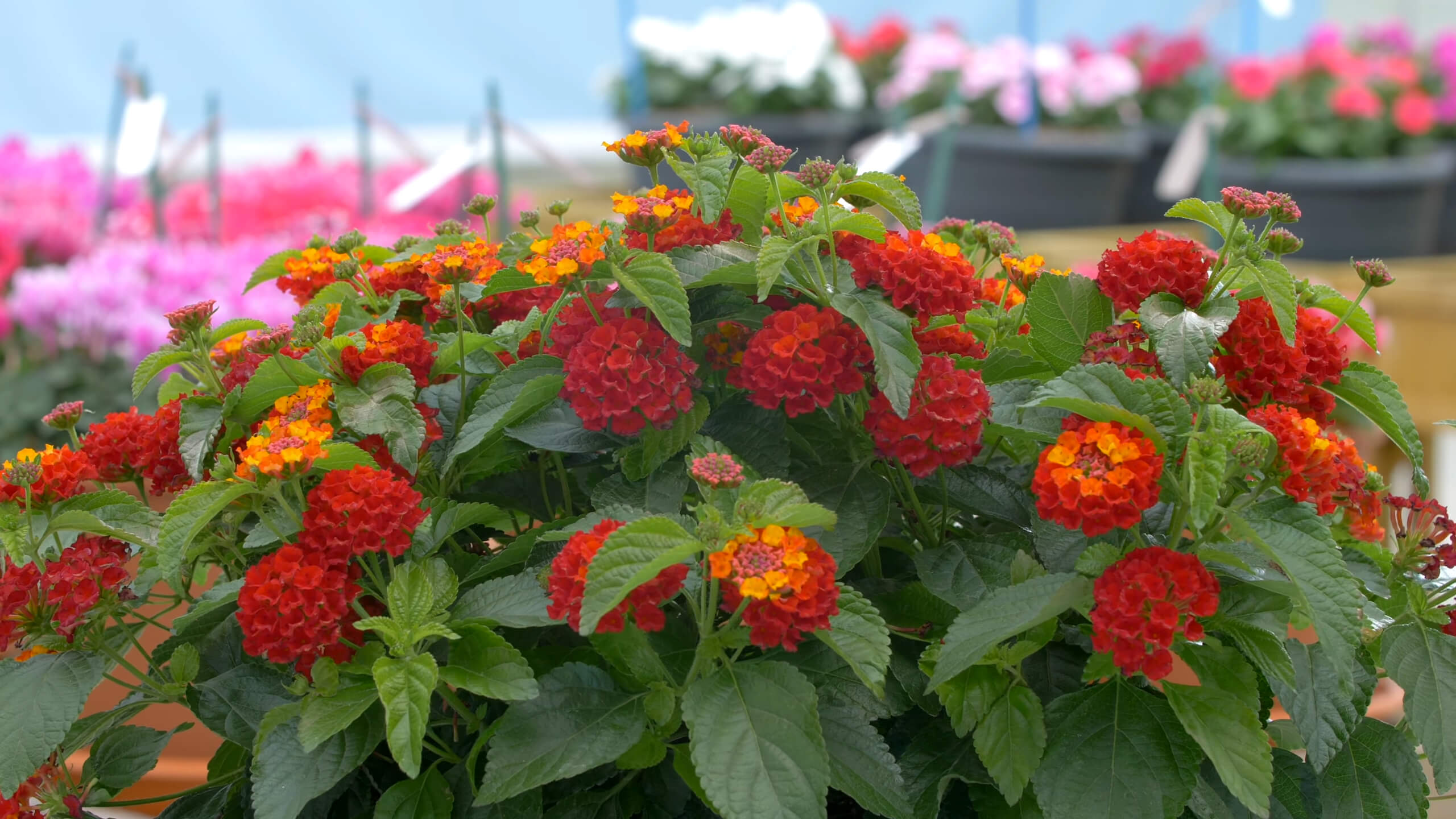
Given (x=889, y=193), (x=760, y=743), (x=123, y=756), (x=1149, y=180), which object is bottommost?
(x=1149, y=180)

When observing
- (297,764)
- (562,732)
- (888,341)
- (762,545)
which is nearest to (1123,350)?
(888,341)

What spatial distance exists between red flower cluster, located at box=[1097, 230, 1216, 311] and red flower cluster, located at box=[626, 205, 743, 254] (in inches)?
8.4

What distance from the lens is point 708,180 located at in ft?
2.23

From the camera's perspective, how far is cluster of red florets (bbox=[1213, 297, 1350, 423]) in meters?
0.70

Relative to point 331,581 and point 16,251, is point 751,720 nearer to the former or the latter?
point 331,581

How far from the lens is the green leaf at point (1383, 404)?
709 mm

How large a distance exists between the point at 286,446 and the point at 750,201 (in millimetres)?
282

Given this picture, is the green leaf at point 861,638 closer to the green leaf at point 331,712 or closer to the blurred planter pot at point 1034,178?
the green leaf at point 331,712

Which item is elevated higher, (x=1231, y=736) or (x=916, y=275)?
(x=916, y=275)

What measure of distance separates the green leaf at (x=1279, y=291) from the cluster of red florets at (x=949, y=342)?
5.8 inches

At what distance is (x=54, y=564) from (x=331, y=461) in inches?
6.5

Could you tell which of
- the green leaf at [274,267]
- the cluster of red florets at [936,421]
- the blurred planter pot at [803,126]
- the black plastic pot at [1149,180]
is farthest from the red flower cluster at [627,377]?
the black plastic pot at [1149,180]

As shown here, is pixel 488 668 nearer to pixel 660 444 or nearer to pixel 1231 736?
pixel 660 444

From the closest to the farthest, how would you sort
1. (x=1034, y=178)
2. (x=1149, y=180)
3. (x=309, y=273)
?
(x=309, y=273)
(x=1034, y=178)
(x=1149, y=180)
